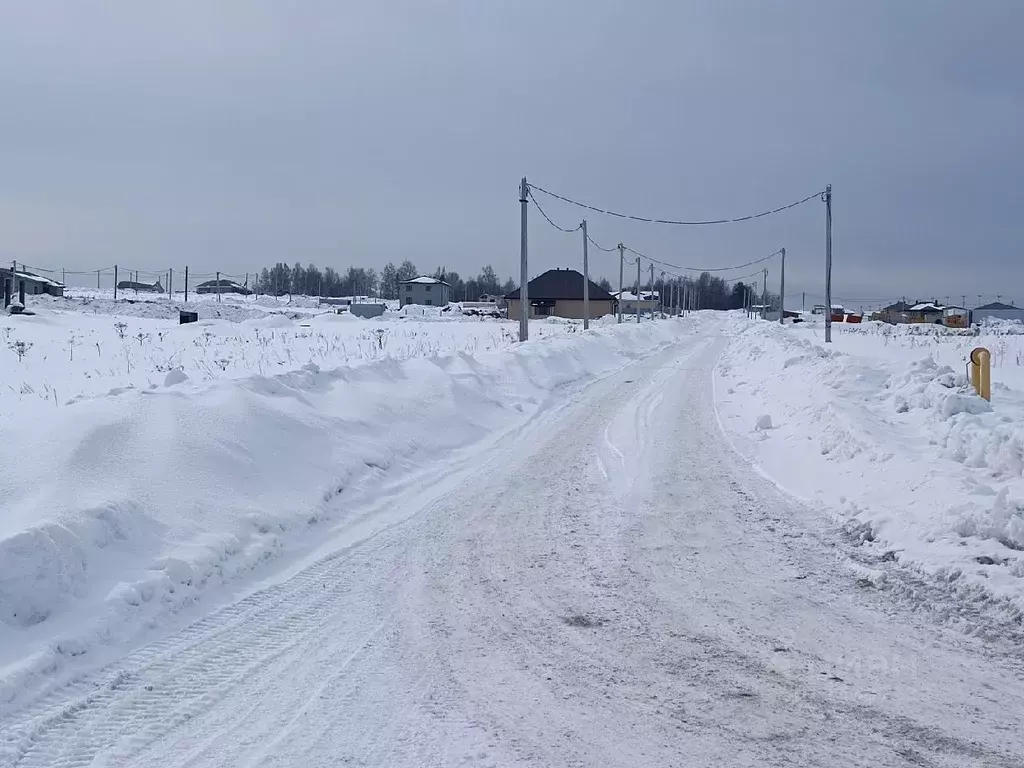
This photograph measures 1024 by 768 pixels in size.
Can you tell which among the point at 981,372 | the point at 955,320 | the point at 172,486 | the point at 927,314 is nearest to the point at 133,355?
the point at 172,486

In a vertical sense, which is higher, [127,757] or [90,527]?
[90,527]

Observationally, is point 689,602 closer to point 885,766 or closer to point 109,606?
point 885,766

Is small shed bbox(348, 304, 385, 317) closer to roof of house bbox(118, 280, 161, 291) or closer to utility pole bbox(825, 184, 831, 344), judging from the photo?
utility pole bbox(825, 184, 831, 344)

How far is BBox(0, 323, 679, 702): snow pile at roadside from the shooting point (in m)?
5.13

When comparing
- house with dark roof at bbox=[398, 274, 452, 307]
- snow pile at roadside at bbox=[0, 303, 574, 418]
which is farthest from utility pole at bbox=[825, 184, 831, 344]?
house with dark roof at bbox=[398, 274, 452, 307]

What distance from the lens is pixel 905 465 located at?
27.2 feet

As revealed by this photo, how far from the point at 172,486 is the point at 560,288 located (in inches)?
3440

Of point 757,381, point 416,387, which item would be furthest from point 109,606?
point 757,381

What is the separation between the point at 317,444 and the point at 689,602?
557 cm

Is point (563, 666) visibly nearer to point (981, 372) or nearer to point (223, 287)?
point (981, 372)

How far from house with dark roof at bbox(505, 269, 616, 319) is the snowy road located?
83329mm

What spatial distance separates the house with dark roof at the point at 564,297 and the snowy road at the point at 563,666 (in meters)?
83.3

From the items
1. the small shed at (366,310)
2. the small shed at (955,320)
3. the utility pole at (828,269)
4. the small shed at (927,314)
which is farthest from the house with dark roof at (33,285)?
the small shed at (927,314)

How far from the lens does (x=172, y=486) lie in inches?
281
